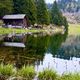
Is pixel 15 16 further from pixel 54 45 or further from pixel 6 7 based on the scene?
pixel 54 45

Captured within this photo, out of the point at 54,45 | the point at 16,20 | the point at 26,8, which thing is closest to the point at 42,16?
the point at 26,8

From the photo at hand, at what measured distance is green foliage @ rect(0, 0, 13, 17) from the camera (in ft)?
322

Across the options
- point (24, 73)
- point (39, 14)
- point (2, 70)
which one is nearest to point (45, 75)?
point (24, 73)

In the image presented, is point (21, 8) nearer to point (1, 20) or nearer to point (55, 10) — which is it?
point (1, 20)

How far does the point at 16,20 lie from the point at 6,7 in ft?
31.2

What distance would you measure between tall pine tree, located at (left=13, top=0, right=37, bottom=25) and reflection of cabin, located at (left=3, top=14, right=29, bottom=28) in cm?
322

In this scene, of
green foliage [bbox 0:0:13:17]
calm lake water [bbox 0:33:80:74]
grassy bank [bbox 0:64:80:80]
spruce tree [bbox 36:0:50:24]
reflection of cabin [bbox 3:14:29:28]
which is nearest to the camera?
grassy bank [bbox 0:64:80:80]

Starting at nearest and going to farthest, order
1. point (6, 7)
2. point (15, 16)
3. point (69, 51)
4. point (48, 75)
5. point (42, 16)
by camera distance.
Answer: point (48, 75)
point (69, 51)
point (6, 7)
point (15, 16)
point (42, 16)

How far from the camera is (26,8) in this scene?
358ft

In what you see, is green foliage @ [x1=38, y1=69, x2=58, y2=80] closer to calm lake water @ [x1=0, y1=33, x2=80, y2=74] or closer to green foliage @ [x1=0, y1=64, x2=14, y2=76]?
green foliage @ [x1=0, y1=64, x2=14, y2=76]

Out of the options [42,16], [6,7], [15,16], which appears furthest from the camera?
[42,16]

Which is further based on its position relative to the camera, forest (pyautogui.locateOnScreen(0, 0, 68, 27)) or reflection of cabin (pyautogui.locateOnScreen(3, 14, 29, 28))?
reflection of cabin (pyautogui.locateOnScreen(3, 14, 29, 28))

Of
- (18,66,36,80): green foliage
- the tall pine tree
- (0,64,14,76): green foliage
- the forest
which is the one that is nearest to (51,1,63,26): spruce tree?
the forest

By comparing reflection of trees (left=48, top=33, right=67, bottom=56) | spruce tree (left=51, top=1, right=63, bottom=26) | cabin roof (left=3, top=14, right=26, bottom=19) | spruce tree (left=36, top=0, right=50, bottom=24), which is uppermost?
reflection of trees (left=48, top=33, right=67, bottom=56)
